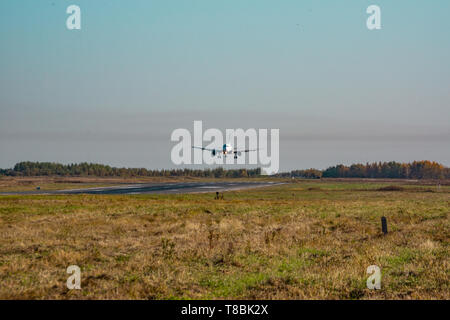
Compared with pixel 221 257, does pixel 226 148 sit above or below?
above

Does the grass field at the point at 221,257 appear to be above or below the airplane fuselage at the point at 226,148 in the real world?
below

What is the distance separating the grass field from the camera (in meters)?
15.1

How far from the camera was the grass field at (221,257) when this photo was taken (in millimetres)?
15070

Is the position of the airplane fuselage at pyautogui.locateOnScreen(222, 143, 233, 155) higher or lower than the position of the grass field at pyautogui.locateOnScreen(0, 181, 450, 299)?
higher

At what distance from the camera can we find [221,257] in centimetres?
2102

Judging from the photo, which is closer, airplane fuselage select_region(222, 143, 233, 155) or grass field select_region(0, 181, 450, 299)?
grass field select_region(0, 181, 450, 299)

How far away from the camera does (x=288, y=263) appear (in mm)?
20047

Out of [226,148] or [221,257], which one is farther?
[226,148]

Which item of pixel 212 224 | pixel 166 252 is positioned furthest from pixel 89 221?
pixel 166 252

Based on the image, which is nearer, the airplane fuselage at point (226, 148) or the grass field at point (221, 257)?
the grass field at point (221, 257)

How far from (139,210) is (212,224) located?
13.6 meters
